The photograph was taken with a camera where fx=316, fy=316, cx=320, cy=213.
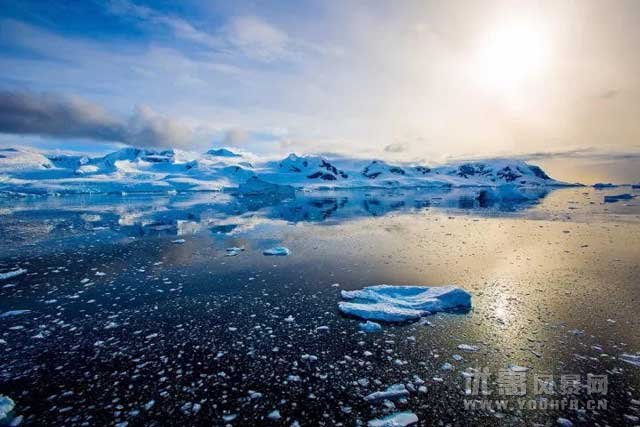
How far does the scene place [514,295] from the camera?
9016mm

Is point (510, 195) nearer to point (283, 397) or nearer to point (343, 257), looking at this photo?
point (343, 257)

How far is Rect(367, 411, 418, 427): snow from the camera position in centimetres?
430

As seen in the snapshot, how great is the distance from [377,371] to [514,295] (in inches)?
227

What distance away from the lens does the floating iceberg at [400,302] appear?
7.55 m

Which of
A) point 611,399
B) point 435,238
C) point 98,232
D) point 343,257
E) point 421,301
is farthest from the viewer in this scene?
point 98,232

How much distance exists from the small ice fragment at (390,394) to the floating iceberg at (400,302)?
2454 mm

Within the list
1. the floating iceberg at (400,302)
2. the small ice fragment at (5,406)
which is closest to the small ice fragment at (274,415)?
the floating iceberg at (400,302)

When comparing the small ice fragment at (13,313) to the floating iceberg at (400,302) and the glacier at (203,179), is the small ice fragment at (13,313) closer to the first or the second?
the floating iceberg at (400,302)

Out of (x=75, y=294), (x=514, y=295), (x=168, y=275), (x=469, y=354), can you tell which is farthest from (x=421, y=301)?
(x=75, y=294)

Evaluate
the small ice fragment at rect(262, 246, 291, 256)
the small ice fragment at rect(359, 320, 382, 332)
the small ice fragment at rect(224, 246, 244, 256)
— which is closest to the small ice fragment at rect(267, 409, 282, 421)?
the small ice fragment at rect(359, 320, 382, 332)

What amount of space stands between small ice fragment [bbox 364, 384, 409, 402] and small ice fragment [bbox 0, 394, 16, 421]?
16.9ft

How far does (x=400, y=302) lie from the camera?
820 cm

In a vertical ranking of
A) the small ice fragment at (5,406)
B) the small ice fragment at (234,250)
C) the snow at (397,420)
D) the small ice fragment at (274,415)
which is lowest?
the small ice fragment at (274,415)

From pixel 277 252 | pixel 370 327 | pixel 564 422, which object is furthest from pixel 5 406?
pixel 277 252
